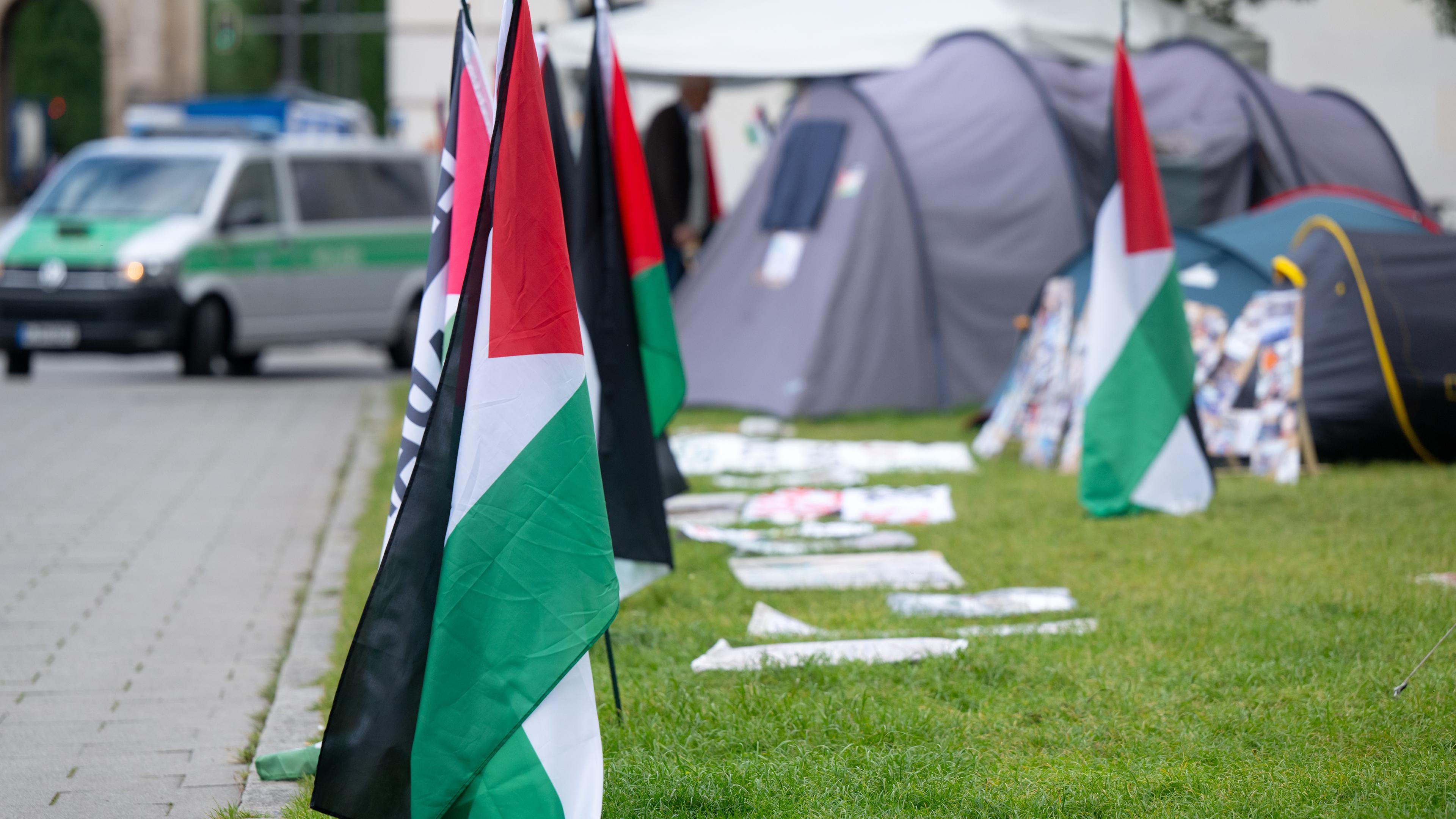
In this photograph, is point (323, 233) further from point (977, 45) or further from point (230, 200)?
point (977, 45)

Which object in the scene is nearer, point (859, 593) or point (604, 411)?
point (604, 411)

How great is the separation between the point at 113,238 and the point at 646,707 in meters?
9.98

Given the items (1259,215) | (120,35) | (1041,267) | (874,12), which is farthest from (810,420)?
(120,35)

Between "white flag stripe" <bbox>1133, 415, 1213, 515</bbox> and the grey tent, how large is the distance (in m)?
3.73

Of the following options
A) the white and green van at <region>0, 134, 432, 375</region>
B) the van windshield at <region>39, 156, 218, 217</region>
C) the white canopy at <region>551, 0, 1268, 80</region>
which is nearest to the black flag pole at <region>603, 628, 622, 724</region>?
the white canopy at <region>551, 0, 1268, 80</region>

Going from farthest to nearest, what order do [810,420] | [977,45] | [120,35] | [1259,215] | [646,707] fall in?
1. [120,35]
2. [977,45]
3. [810,420]
4. [1259,215]
5. [646,707]

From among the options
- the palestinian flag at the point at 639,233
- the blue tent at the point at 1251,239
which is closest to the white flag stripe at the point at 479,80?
the palestinian flag at the point at 639,233

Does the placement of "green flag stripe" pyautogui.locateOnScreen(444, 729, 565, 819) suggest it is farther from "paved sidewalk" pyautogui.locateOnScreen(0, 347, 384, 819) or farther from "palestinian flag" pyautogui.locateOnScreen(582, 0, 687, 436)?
"palestinian flag" pyautogui.locateOnScreen(582, 0, 687, 436)

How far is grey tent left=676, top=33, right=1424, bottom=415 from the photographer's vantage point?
10320 mm

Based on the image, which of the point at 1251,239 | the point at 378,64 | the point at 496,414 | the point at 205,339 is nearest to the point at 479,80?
the point at 496,414

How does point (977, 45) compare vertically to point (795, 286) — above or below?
above

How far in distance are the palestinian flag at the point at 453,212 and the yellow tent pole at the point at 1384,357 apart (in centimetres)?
558

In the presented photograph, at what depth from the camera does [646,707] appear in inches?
157

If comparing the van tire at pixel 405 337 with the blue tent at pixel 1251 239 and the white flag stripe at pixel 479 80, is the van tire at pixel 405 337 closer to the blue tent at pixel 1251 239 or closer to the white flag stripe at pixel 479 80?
the blue tent at pixel 1251 239
